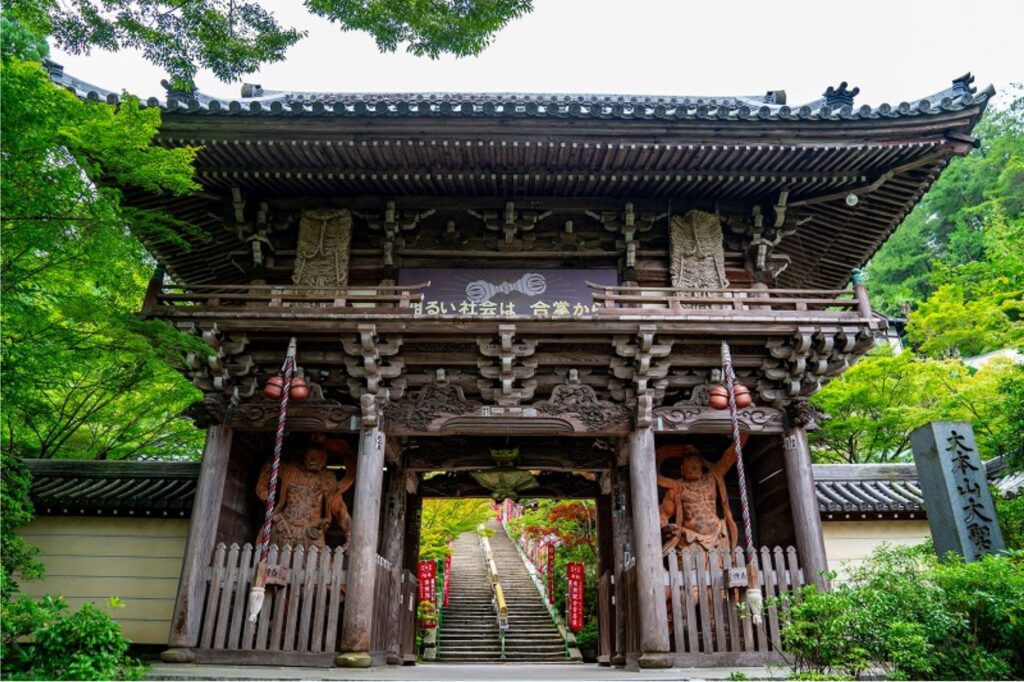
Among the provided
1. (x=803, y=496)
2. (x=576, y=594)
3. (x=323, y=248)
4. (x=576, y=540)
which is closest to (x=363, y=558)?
(x=323, y=248)

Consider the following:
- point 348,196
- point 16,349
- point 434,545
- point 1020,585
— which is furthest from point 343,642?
point 434,545

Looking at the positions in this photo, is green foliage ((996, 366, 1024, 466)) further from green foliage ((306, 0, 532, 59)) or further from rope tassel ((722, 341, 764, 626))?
green foliage ((306, 0, 532, 59))

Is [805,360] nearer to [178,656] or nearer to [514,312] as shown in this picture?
[514,312]

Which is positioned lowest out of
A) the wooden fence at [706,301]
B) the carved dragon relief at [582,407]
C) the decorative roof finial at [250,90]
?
the carved dragon relief at [582,407]

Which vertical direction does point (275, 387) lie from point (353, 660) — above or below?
above

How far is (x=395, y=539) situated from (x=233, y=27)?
7.58 metres

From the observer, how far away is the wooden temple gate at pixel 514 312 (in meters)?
8.15

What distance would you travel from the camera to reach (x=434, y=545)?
18.1 meters

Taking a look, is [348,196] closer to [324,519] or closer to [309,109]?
[309,109]

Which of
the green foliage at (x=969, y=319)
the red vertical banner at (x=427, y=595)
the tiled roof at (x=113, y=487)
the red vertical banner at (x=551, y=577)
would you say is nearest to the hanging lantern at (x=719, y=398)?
the tiled roof at (x=113, y=487)

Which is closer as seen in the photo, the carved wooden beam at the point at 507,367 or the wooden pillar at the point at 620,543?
the carved wooden beam at the point at 507,367

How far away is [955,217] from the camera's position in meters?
32.8

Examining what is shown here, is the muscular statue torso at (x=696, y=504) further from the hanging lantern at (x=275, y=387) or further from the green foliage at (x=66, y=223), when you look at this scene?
the green foliage at (x=66, y=223)

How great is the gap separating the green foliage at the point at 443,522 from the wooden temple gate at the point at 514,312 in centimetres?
746
